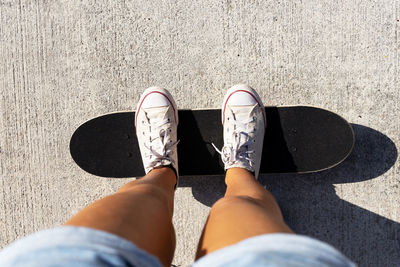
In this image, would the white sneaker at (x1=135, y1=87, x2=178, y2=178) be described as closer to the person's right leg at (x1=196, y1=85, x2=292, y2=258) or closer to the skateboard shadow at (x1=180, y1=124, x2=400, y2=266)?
the person's right leg at (x1=196, y1=85, x2=292, y2=258)

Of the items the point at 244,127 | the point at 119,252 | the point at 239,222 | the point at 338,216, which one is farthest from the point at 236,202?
the point at 338,216

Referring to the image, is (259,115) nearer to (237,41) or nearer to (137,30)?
(237,41)

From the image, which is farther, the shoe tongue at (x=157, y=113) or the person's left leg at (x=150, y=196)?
the shoe tongue at (x=157, y=113)

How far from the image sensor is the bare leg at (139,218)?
0.83 m

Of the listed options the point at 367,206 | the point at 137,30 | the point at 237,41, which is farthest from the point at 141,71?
the point at 367,206

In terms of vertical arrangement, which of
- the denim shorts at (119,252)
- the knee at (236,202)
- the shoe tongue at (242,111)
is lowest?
the knee at (236,202)

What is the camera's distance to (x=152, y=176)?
143 cm

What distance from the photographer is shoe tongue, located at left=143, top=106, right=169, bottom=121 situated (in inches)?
61.5

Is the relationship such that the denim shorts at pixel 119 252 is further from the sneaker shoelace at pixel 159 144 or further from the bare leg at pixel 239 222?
the sneaker shoelace at pixel 159 144

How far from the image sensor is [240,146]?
1544 millimetres

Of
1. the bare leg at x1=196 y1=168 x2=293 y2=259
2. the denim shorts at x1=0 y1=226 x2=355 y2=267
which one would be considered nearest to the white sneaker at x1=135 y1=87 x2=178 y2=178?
the bare leg at x1=196 y1=168 x2=293 y2=259

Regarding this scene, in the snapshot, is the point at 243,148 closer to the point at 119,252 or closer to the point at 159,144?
the point at 159,144

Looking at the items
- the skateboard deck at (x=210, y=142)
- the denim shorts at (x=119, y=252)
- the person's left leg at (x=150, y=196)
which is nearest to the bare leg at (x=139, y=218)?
the person's left leg at (x=150, y=196)

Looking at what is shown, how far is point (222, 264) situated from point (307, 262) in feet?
0.62
